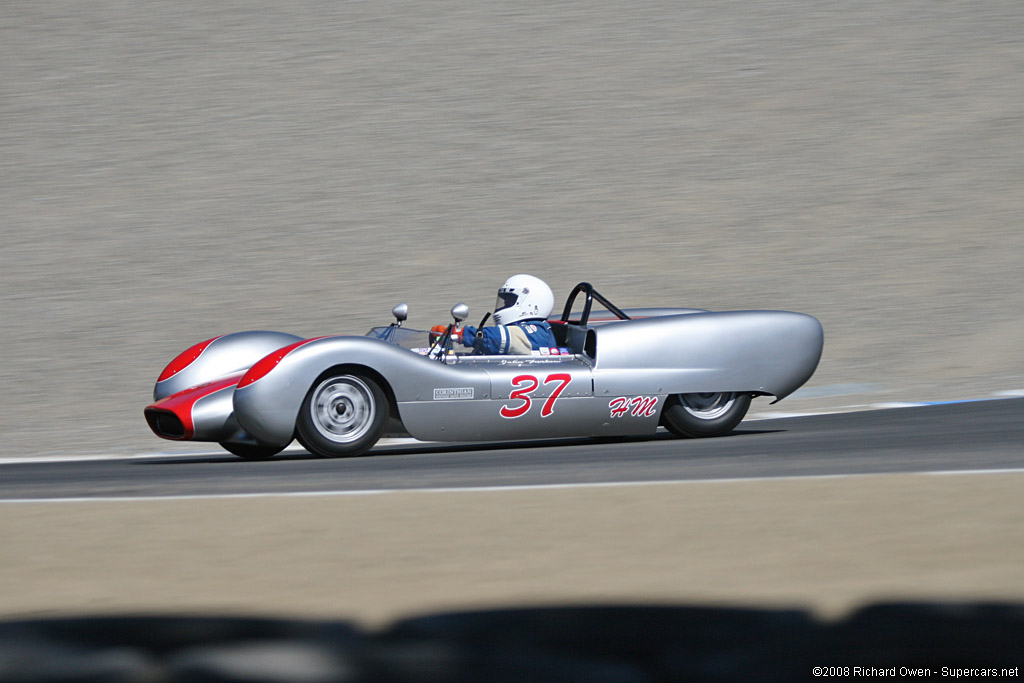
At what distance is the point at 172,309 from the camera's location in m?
15.0

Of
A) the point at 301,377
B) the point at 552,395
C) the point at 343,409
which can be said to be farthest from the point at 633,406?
the point at 301,377

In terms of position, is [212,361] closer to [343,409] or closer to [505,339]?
[343,409]

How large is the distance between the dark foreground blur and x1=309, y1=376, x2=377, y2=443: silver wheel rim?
393 cm

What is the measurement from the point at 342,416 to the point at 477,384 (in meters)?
0.84

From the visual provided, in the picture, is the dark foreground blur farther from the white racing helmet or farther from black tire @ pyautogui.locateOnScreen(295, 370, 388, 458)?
the white racing helmet

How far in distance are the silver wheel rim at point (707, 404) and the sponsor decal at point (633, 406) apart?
0.31 meters

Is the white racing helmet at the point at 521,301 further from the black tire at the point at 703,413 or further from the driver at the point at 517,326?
the black tire at the point at 703,413

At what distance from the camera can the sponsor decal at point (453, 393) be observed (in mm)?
7664

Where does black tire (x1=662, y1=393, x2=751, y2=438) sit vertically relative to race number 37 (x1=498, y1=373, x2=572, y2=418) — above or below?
below

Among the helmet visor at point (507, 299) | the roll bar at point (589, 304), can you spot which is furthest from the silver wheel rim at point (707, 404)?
the helmet visor at point (507, 299)

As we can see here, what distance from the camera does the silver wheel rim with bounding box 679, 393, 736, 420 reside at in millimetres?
8375

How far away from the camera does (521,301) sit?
8750mm
